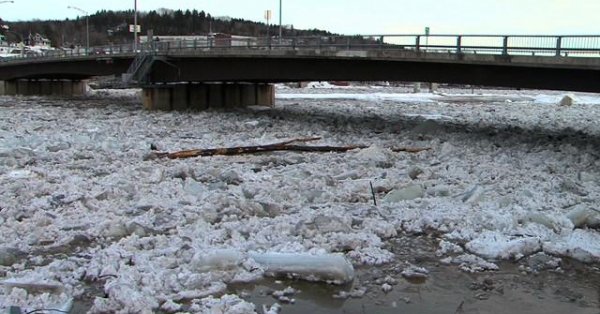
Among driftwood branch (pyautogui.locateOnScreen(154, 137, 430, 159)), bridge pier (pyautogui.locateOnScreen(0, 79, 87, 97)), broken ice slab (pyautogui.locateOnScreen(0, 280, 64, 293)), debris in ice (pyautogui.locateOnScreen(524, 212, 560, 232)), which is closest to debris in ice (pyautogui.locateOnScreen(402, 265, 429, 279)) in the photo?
debris in ice (pyautogui.locateOnScreen(524, 212, 560, 232))

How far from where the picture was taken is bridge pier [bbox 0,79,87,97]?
66250mm

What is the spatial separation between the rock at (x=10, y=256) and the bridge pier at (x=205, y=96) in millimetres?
32487

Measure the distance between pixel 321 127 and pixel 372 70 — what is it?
3801 millimetres

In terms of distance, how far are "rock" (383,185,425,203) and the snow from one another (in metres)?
0.04

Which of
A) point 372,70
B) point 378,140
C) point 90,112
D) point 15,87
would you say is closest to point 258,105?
point 90,112

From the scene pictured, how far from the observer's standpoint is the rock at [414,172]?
1495cm

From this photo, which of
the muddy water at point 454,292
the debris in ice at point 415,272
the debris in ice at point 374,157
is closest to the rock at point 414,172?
the debris in ice at point 374,157

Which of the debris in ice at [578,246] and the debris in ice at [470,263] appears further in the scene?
the debris in ice at [578,246]

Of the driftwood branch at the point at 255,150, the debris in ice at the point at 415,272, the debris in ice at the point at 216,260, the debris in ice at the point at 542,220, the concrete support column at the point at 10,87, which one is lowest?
the concrete support column at the point at 10,87

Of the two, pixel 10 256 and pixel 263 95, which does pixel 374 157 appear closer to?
pixel 10 256

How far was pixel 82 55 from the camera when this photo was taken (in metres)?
53.1

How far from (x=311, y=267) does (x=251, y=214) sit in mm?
2927

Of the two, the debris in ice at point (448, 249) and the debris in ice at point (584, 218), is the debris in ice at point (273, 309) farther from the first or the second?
the debris in ice at point (584, 218)

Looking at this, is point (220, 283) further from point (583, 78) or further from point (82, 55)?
point (82, 55)
